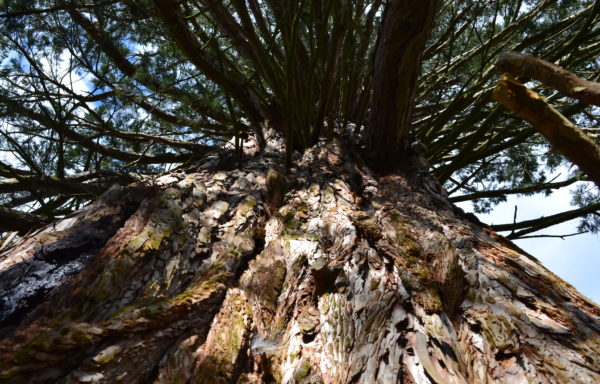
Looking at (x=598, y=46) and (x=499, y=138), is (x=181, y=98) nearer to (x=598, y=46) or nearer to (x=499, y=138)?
(x=499, y=138)

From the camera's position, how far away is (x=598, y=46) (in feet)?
7.44

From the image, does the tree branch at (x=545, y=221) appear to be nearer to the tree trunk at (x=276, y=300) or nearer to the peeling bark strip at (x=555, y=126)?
the tree trunk at (x=276, y=300)

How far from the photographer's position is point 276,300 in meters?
0.86

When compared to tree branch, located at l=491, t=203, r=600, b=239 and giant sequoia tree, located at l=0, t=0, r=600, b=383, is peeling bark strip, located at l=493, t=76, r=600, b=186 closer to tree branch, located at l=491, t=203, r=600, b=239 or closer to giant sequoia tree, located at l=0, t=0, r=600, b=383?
giant sequoia tree, located at l=0, t=0, r=600, b=383

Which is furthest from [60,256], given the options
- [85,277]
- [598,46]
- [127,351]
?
[598,46]

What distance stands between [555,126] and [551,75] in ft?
0.33

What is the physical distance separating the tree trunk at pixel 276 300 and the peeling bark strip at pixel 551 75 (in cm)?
46

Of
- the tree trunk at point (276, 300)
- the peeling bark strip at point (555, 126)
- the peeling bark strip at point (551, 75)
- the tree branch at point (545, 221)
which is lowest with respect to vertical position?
the tree trunk at point (276, 300)

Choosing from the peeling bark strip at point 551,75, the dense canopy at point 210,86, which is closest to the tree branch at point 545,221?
the dense canopy at point 210,86

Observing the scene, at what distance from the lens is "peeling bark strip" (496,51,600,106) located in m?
0.52

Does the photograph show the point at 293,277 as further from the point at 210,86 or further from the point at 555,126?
the point at 210,86

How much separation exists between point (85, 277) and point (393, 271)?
706 mm

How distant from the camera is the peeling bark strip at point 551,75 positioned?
0.52 m

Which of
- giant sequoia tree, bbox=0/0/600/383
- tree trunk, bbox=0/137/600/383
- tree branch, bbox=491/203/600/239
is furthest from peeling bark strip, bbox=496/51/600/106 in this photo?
tree branch, bbox=491/203/600/239
